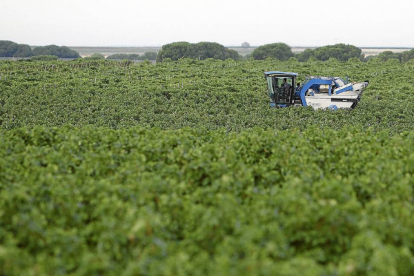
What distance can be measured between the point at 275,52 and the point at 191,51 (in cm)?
1937

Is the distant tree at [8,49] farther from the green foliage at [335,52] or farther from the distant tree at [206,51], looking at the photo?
the green foliage at [335,52]

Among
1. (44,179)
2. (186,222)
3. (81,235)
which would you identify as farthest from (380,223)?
(44,179)

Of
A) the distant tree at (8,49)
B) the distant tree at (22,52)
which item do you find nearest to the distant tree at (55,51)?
the distant tree at (22,52)

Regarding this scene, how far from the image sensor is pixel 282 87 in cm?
2342

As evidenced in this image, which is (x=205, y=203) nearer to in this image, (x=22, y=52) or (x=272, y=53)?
(x=272, y=53)

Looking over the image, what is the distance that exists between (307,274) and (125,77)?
33.4 m

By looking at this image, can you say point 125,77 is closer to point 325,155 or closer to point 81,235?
point 325,155

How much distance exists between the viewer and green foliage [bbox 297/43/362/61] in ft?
301

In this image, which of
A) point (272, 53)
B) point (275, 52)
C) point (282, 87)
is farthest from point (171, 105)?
point (275, 52)

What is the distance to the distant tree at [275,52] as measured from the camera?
100419mm

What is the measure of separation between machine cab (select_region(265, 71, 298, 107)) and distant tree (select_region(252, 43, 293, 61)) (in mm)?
78170

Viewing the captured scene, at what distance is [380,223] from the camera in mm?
5445

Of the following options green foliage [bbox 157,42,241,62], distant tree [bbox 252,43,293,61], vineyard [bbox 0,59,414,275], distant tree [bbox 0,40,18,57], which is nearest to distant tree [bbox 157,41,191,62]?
green foliage [bbox 157,42,241,62]

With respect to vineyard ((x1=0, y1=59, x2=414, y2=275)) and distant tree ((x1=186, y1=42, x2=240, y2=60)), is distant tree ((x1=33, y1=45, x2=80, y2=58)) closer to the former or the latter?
distant tree ((x1=186, y1=42, x2=240, y2=60))
